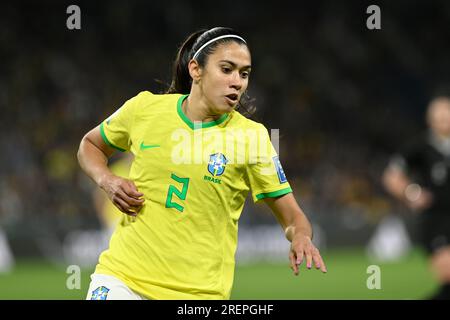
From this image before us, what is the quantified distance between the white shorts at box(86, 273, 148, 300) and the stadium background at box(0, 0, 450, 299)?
7555 millimetres

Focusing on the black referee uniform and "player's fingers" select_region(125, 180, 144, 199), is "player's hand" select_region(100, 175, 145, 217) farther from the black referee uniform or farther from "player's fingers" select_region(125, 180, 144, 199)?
the black referee uniform

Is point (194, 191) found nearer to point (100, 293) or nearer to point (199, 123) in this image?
point (199, 123)

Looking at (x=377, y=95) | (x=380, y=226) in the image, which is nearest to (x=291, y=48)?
(x=377, y=95)

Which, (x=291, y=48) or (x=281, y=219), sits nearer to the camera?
(x=281, y=219)

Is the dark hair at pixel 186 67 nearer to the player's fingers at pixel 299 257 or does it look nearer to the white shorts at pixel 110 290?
the player's fingers at pixel 299 257

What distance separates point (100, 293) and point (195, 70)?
1.28m

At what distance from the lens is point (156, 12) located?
67.1ft

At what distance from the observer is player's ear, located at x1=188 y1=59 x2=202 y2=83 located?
452 centimetres

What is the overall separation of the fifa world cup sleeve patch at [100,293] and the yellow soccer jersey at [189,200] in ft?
0.32

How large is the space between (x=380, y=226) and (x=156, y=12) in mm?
7993

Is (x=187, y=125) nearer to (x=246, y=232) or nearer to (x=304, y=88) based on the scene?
(x=246, y=232)

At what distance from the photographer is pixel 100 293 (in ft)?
13.7

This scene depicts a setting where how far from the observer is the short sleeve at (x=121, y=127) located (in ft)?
14.8

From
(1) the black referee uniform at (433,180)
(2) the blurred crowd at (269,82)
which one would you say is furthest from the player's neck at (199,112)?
(2) the blurred crowd at (269,82)
